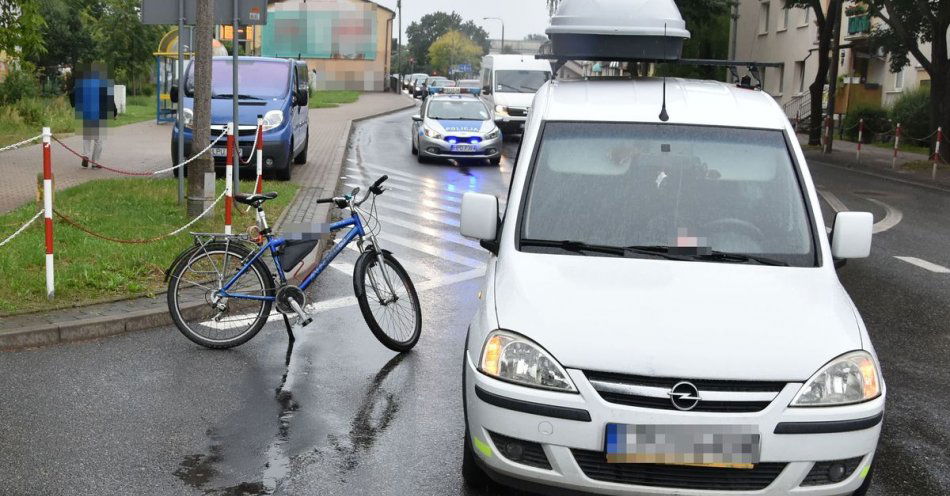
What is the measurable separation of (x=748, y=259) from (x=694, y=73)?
149 ft

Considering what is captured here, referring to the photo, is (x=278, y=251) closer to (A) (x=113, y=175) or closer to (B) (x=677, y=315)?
(B) (x=677, y=315)

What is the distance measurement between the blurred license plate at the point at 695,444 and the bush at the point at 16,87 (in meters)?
28.2

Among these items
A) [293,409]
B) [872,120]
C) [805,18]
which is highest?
[805,18]

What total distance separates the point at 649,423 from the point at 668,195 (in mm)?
1502

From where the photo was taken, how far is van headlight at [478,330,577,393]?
4.21m

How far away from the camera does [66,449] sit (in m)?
5.41

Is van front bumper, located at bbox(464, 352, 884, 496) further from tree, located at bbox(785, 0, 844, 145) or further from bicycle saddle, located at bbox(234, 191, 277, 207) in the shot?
tree, located at bbox(785, 0, 844, 145)

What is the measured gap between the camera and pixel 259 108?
19.0 metres

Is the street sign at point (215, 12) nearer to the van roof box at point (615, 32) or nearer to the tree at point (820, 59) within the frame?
the van roof box at point (615, 32)

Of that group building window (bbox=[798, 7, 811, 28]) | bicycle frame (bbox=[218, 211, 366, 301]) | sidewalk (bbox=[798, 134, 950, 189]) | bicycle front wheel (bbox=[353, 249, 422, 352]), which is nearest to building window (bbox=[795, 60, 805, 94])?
building window (bbox=[798, 7, 811, 28])

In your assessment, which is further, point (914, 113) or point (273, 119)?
point (914, 113)

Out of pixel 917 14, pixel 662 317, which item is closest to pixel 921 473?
pixel 662 317

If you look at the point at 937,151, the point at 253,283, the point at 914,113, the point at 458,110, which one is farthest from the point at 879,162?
Result: the point at 253,283

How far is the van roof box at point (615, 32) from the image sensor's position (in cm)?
693
